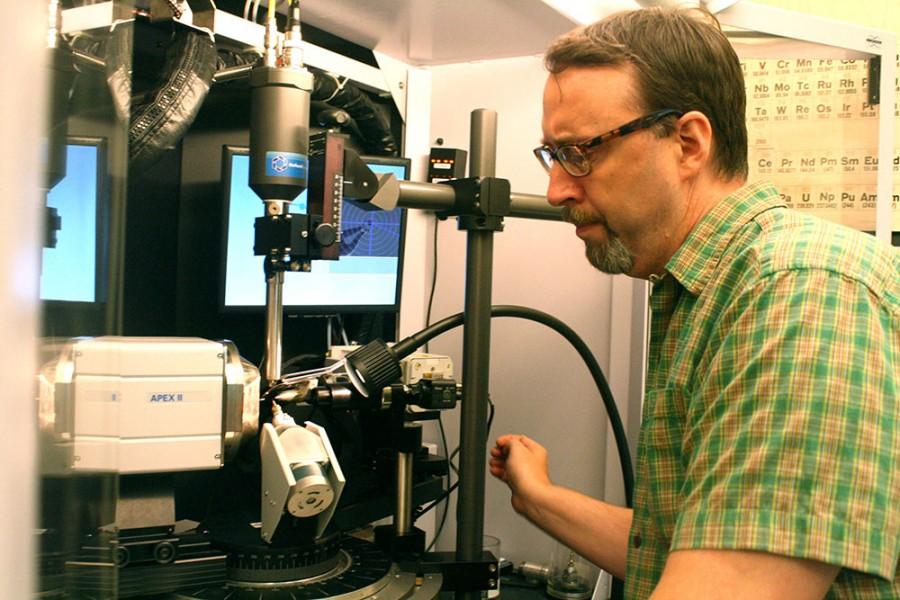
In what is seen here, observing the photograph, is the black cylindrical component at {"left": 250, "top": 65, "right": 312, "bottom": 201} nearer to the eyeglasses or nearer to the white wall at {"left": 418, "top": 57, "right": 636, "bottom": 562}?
the eyeglasses

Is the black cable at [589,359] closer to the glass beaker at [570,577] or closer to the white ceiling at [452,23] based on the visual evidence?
the glass beaker at [570,577]

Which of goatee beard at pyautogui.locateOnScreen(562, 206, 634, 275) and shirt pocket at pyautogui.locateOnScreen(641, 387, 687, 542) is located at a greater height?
goatee beard at pyautogui.locateOnScreen(562, 206, 634, 275)

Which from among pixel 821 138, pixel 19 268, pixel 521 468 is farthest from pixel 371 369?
pixel 821 138

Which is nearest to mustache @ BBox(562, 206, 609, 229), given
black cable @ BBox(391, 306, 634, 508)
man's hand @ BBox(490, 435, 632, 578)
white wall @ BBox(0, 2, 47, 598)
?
man's hand @ BBox(490, 435, 632, 578)

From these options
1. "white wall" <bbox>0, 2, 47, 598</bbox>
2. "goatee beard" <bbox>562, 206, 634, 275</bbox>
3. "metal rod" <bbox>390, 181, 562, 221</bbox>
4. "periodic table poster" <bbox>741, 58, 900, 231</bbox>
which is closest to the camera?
"white wall" <bbox>0, 2, 47, 598</bbox>

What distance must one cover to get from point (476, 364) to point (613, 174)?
2.19ft

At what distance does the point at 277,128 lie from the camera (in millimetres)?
1195

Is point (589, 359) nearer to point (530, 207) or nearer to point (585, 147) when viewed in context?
point (530, 207)

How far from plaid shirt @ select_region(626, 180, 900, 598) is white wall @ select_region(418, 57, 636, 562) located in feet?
5.09

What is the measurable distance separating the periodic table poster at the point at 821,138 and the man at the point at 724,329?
1.08 m

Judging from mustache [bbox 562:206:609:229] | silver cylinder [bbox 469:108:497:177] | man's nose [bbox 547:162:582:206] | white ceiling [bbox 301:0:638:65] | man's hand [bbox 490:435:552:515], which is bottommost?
man's hand [bbox 490:435:552:515]

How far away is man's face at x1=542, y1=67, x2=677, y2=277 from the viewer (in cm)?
103

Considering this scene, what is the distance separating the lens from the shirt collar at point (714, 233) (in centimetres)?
96

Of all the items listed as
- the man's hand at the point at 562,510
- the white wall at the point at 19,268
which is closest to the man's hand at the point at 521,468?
the man's hand at the point at 562,510
